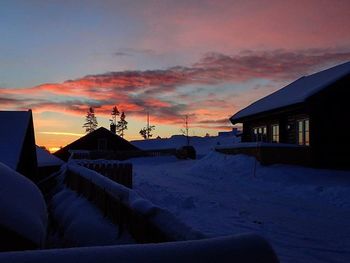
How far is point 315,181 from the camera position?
18.8 meters

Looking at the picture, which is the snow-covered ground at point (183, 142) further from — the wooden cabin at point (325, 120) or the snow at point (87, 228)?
the snow at point (87, 228)

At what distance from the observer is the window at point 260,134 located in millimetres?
29541

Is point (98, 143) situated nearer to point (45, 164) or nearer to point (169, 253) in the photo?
point (45, 164)

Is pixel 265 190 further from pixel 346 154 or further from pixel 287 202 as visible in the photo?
pixel 346 154

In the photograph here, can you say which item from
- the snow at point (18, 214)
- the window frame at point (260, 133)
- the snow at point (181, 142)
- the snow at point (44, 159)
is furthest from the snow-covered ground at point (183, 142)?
the snow at point (18, 214)

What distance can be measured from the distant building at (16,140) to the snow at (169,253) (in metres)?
9.57

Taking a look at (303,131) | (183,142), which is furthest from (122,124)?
(303,131)

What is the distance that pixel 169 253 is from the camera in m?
2.06

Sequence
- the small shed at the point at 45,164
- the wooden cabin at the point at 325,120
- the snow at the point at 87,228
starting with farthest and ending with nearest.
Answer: the wooden cabin at the point at 325,120 < the small shed at the point at 45,164 < the snow at the point at 87,228

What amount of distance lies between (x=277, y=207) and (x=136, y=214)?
837 centimetres

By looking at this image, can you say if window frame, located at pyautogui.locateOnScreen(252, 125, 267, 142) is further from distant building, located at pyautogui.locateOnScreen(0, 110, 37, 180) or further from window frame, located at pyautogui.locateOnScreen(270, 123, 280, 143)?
distant building, located at pyautogui.locateOnScreen(0, 110, 37, 180)

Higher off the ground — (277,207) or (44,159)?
(44,159)

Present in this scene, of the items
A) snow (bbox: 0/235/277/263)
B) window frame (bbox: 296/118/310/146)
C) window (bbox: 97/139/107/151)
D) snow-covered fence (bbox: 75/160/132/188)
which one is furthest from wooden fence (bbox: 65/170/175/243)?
window (bbox: 97/139/107/151)

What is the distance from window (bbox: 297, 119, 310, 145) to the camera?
23.9 meters
